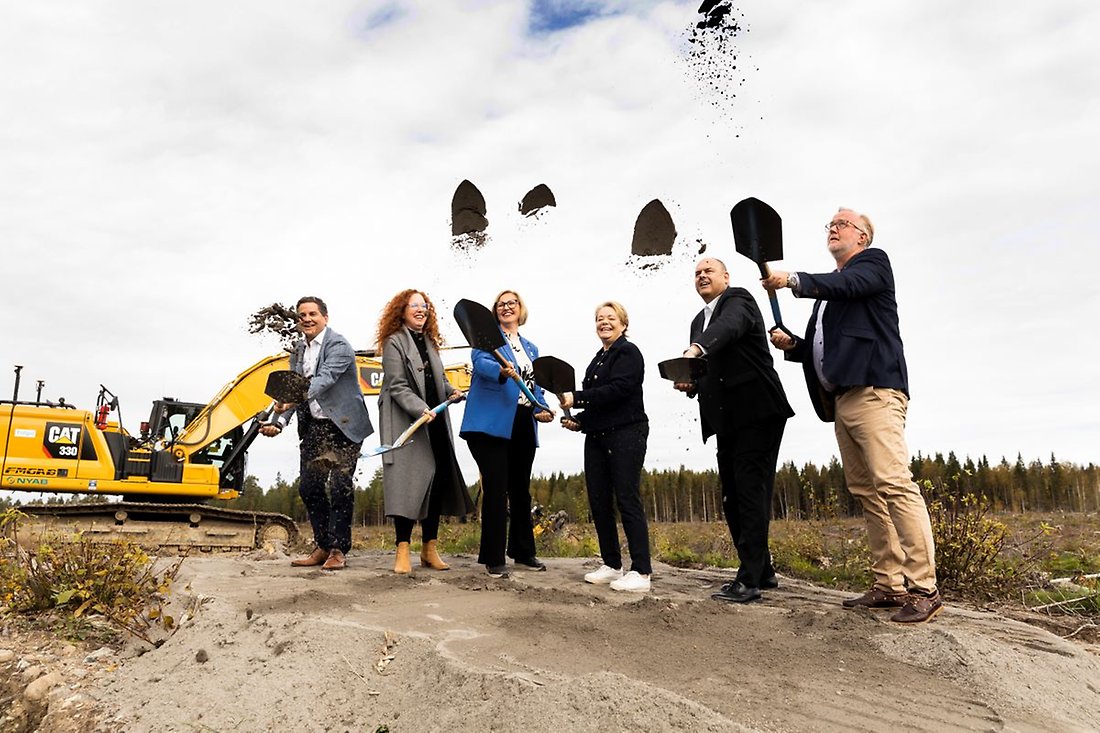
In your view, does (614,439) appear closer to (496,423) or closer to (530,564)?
(496,423)

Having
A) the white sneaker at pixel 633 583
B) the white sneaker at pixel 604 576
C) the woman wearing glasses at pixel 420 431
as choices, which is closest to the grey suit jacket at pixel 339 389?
the woman wearing glasses at pixel 420 431

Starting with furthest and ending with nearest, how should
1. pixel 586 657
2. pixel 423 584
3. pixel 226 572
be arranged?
pixel 226 572 < pixel 423 584 < pixel 586 657

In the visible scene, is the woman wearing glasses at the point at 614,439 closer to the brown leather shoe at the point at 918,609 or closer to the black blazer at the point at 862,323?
the black blazer at the point at 862,323

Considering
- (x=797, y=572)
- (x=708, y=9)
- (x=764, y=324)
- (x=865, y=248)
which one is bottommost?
(x=797, y=572)

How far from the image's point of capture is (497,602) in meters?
4.35

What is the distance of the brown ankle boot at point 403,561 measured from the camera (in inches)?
212

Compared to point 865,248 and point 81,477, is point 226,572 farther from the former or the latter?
point 81,477

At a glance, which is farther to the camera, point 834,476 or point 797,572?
point 834,476

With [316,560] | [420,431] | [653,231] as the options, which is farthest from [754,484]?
[316,560]

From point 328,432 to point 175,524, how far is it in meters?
6.96

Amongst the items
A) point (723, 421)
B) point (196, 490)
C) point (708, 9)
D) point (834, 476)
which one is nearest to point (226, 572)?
point (723, 421)

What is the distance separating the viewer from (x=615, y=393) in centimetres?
504

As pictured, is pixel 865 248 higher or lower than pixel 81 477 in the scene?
higher

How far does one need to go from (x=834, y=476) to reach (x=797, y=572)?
128 feet
